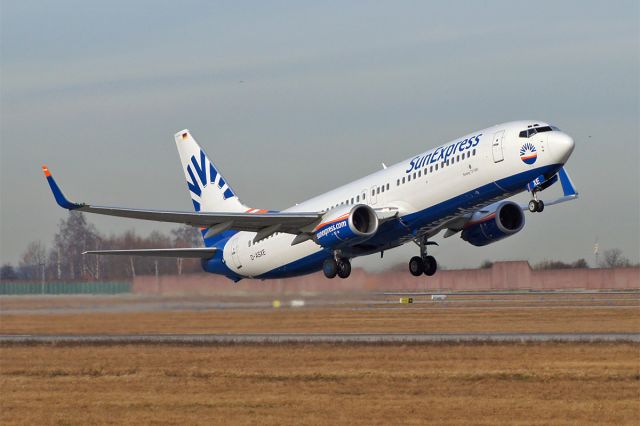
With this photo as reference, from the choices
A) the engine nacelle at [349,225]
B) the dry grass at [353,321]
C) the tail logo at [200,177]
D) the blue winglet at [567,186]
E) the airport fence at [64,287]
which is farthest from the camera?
the airport fence at [64,287]

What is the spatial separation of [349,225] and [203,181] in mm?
18246

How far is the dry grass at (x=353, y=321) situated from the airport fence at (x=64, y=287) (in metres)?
1.98

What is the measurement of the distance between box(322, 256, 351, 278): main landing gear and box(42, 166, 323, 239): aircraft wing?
68.2 inches

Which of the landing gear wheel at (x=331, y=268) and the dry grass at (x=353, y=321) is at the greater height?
the landing gear wheel at (x=331, y=268)

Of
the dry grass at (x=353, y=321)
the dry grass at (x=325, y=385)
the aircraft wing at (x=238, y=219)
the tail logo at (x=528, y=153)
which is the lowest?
the dry grass at (x=325, y=385)

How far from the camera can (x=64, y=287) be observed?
77.3m

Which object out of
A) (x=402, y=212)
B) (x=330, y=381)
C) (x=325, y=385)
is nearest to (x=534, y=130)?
(x=402, y=212)

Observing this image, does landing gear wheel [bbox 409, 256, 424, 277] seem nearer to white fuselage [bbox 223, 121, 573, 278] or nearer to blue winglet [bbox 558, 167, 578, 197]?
white fuselage [bbox 223, 121, 573, 278]

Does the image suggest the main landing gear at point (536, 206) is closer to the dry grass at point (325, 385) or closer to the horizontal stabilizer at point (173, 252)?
the dry grass at point (325, 385)

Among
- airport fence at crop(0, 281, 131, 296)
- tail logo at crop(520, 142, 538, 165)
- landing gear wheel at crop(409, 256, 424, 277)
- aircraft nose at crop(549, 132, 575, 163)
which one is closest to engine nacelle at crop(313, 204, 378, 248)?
landing gear wheel at crop(409, 256, 424, 277)

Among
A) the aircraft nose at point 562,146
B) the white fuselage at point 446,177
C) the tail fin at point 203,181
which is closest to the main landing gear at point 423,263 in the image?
the white fuselage at point 446,177

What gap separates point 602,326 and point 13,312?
130 feet

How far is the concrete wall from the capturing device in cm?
5200

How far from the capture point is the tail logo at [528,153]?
3828 centimetres
